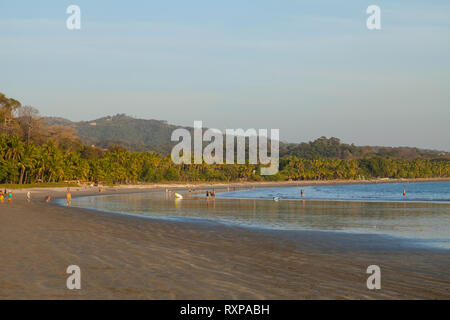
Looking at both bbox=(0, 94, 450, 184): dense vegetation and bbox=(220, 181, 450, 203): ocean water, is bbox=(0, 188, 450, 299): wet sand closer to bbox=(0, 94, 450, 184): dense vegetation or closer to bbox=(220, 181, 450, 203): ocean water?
bbox=(220, 181, 450, 203): ocean water

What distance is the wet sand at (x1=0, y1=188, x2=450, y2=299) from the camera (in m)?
11.1

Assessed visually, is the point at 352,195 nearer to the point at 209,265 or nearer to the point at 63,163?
the point at 63,163

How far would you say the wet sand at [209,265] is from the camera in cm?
1108

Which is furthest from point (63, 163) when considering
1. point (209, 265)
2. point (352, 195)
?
point (209, 265)

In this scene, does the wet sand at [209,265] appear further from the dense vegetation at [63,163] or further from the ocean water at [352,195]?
the dense vegetation at [63,163]

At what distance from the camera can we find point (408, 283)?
12586 mm

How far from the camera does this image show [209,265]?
14508 millimetres

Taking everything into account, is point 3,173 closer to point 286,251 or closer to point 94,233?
point 94,233

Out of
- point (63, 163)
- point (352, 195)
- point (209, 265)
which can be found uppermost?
point (63, 163)

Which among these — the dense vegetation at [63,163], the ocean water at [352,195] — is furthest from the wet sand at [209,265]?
the dense vegetation at [63,163]
